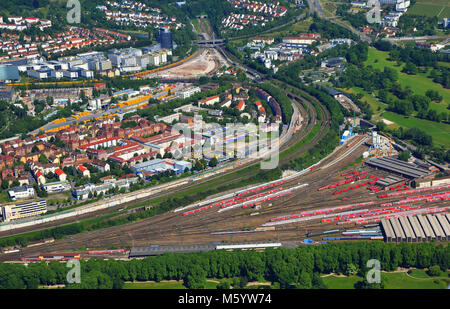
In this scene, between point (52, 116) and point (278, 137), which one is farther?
point (52, 116)

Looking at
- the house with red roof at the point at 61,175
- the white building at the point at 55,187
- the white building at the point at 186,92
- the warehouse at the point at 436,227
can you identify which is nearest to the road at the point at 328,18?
the white building at the point at 186,92

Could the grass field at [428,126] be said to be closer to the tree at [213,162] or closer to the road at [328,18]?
the tree at [213,162]

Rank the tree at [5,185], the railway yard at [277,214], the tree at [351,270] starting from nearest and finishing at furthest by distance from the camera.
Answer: the tree at [351,270]
the railway yard at [277,214]
the tree at [5,185]

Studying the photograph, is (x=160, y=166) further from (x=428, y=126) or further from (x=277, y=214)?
(x=428, y=126)

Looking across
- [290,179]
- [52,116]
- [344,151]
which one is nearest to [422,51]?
[344,151]

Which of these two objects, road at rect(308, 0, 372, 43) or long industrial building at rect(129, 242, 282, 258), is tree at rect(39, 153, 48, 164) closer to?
long industrial building at rect(129, 242, 282, 258)

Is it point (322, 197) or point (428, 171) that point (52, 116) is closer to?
point (322, 197)
